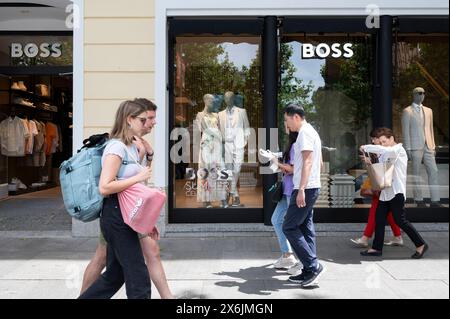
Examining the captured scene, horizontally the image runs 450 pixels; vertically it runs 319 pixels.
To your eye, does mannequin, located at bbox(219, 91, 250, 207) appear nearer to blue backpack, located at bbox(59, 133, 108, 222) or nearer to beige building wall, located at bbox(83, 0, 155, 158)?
beige building wall, located at bbox(83, 0, 155, 158)

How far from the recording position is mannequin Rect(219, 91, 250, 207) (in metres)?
9.00

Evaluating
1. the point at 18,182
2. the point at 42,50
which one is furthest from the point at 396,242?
the point at 18,182

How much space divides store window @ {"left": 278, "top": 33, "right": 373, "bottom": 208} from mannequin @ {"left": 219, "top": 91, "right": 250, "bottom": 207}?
2.17 ft

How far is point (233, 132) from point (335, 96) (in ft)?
6.44

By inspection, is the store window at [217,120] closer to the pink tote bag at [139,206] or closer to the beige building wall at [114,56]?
the beige building wall at [114,56]

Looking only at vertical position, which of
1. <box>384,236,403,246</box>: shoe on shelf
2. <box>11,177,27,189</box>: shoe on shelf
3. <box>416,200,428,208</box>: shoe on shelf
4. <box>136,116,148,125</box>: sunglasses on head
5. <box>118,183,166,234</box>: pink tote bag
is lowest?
<box>384,236,403,246</box>: shoe on shelf

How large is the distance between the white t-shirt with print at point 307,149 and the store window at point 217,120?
11.3ft

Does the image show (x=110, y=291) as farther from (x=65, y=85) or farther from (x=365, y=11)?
(x=65, y=85)

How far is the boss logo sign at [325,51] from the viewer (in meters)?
8.98

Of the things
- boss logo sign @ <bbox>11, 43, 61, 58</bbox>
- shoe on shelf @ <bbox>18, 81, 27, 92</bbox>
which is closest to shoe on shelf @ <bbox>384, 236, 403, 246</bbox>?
boss logo sign @ <bbox>11, 43, 61, 58</bbox>

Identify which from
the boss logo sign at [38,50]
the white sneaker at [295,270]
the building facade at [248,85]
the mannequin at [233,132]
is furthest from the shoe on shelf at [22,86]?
the white sneaker at [295,270]

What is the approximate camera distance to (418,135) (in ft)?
30.1

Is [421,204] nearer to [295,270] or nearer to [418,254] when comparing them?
[418,254]
